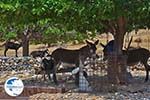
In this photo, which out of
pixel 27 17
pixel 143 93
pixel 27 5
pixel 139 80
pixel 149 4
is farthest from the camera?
pixel 139 80

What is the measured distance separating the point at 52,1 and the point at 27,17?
2049 millimetres

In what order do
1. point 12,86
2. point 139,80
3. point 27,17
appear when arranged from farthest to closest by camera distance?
1. point 139,80
2. point 27,17
3. point 12,86

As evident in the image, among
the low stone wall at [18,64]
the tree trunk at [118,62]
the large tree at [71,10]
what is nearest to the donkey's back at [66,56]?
the tree trunk at [118,62]

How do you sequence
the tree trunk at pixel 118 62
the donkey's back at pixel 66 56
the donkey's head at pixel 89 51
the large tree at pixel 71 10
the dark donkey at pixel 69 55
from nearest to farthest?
the large tree at pixel 71 10
the tree trunk at pixel 118 62
the donkey's head at pixel 89 51
the dark donkey at pixel 69 55
the donkey's back at pixel 66 56

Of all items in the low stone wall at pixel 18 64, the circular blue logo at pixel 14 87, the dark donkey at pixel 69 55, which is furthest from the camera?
the low stone wall at pixel 18 64

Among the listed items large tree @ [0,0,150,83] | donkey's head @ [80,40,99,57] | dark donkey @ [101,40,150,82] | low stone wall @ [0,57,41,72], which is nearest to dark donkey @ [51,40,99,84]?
donkey's head @ [80,40,99,57]

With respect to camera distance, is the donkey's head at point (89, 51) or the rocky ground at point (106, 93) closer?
the rocky ground at point (106, 93)

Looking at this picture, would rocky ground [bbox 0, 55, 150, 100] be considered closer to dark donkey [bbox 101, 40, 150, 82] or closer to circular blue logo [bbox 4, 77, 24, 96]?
dark donkey [bbox 101, 40, 150, 82]

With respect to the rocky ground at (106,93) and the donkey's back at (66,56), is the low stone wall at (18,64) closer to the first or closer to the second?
the donkey's back at (66,56)

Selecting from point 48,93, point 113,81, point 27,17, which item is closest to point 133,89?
point 113,81

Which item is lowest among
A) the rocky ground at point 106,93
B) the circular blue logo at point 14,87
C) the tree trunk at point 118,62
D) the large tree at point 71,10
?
the rocky ground at point 106,93

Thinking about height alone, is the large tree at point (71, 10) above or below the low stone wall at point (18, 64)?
above

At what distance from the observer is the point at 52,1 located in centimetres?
1175

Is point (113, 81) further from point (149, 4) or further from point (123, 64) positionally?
point (149, 4)
